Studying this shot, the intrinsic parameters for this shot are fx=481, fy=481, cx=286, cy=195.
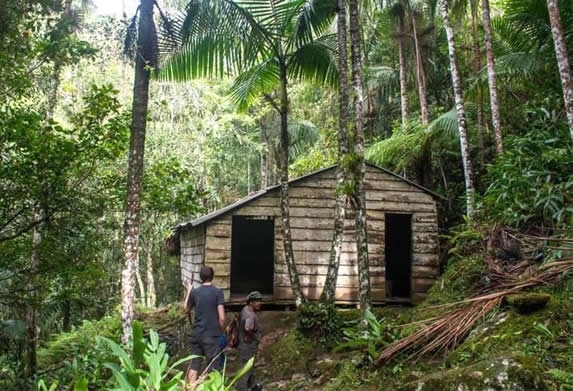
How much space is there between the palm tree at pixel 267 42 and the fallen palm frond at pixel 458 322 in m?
3.44

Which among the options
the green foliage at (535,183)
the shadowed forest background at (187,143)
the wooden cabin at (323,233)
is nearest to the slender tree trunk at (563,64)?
the shadowed forest background at (187,143)

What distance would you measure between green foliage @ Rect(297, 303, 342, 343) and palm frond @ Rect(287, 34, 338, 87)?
481 cm

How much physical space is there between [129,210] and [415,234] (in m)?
A: 6.42

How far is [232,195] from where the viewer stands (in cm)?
2300

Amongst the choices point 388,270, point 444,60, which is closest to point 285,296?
point 388,270

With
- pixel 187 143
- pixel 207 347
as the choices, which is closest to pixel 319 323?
pixel 207 347

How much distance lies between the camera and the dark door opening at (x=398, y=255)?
12.9 m

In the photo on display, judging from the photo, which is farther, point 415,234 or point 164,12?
point 415,234

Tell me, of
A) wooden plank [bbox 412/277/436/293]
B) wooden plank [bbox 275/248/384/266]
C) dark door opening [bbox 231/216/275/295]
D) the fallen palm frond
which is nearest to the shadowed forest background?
the fallen palm frond

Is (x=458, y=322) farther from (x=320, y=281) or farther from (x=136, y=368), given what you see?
(x=320, y=281)

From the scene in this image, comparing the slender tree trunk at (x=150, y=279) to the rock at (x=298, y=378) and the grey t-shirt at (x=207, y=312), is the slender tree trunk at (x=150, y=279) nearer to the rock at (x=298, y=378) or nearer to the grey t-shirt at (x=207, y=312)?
the rock at (x=298, y=378)

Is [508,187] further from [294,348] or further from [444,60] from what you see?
[444,60]

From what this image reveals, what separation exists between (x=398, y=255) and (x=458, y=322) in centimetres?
817

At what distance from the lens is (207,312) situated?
5652 mm
